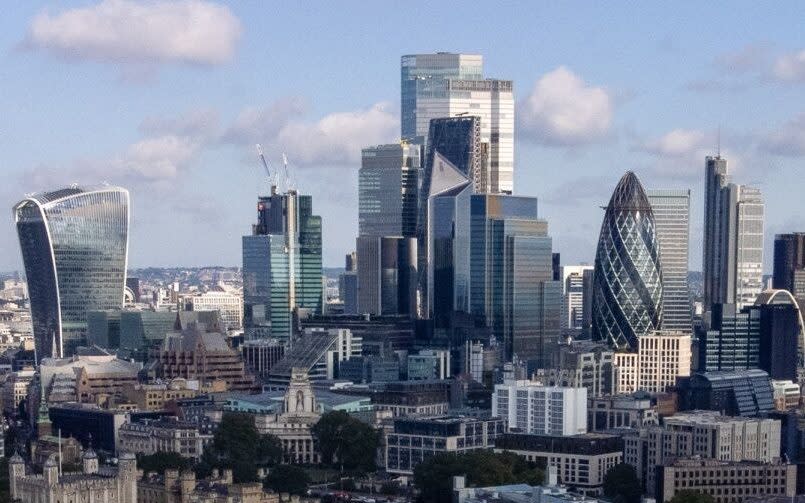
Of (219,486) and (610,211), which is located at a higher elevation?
(610,211)

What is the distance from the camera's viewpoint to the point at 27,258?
18250 centimetres

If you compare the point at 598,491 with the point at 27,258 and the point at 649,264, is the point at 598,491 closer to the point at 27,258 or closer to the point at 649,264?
the point at 649,264

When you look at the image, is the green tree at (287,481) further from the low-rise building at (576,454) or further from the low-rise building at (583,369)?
the low-rise building at (583,369)

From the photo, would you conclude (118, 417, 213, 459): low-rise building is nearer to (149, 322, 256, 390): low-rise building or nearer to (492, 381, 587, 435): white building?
(492, 381, 587, 435): white building

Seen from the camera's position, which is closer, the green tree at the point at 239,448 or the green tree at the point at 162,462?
the green tree at the point at 162,462

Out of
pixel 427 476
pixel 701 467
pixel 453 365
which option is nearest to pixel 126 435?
pixel 427 476

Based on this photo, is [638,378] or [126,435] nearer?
[126,435]

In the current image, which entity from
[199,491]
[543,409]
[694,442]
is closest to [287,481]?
[199,491]

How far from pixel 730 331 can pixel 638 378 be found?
29.8ft

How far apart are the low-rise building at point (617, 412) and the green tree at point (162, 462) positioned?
1302 inches

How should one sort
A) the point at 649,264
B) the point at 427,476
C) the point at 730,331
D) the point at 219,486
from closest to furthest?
1. the point at 219,486
2. the point at 427,476
3. the point at 730,331
4. the point at 649,264

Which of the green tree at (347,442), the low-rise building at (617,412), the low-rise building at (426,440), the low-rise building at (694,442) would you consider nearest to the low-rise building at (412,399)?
the low-rise building at (617,412)

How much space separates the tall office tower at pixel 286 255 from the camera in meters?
190

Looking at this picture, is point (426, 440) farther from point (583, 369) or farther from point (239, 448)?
point (583, 369)
